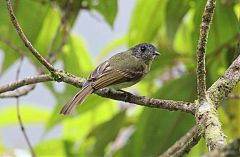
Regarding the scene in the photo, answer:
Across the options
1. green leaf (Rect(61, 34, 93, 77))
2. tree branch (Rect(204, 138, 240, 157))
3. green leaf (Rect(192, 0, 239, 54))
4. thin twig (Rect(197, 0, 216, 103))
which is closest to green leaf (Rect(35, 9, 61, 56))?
green leaf (Rect(61, 34, 93, 77))

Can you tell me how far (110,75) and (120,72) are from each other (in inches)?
5.8

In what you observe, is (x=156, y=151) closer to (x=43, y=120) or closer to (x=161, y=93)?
(x=161, y=93)

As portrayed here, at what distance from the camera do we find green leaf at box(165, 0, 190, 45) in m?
3.92

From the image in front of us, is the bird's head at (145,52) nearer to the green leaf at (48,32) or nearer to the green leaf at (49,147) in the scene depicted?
the green leaf at (48,32)

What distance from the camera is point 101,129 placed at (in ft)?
14.7

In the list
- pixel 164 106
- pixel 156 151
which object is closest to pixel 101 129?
pixel 156 151

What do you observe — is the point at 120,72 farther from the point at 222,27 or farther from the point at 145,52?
the point at 222,27

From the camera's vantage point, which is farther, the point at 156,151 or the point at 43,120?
the point at 43,120

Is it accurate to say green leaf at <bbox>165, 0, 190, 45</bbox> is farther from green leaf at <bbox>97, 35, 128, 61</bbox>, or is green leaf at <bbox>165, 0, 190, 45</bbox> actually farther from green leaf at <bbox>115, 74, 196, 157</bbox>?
green leaf at <bbox>97, 35, 128, 61</bbox>

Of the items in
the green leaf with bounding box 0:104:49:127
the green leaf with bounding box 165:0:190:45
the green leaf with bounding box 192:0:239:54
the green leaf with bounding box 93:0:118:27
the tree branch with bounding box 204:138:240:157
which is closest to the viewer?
the tree branch with bounding box 204:138:240:157

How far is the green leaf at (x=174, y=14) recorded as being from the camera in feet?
12.9

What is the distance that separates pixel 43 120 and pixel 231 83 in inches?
124

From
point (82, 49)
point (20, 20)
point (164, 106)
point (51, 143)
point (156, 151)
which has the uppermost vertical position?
point (82, 49)

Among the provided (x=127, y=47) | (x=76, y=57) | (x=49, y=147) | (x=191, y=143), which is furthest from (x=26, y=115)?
(x=191, y=143)
